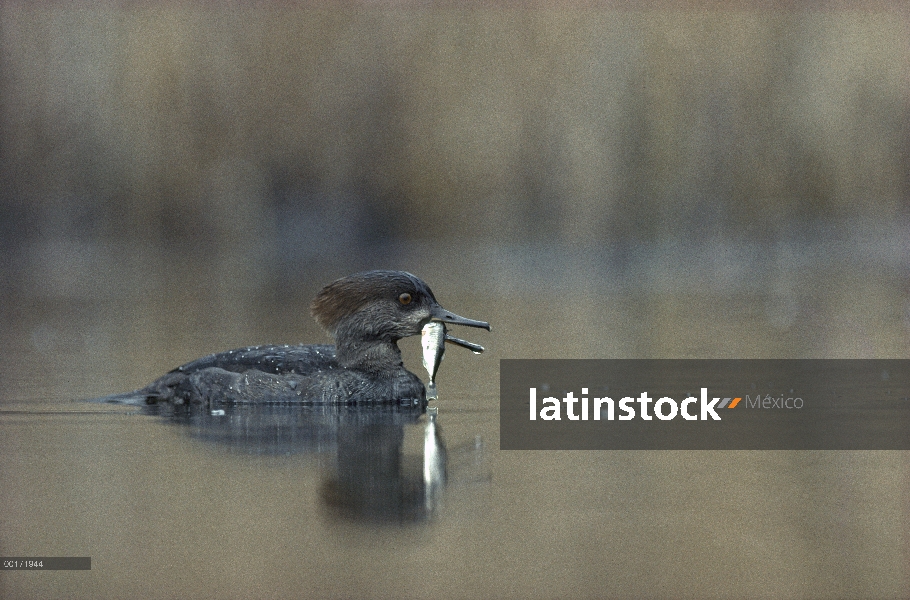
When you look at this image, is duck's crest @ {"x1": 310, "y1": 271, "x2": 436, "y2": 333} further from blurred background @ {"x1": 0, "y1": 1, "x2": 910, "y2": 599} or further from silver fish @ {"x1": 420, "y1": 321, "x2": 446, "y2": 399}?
blurred background @ {"x1": 0, "y1": 1, "x2": 910, "y2": 599}

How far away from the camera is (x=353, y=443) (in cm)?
854

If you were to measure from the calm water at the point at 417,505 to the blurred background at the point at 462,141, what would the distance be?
15362mm

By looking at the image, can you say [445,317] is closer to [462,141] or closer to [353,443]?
[353,443]

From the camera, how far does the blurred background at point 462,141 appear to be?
26750mm

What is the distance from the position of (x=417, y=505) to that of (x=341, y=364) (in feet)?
11.6

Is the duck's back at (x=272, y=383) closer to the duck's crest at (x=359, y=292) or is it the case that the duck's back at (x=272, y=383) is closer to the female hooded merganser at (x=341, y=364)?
the female hooded merganser at (x=341, y=364)

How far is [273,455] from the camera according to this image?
8.13m

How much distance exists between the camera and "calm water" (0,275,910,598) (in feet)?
19.3

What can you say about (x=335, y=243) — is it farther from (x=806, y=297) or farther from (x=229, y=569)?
(x=229, y=569)

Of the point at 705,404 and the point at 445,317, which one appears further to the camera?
the point at 445,317

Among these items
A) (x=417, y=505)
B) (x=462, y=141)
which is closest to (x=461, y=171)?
(x=462, y=141)

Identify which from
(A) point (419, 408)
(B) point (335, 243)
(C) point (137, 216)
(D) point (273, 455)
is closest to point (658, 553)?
(D) point (273, 455)

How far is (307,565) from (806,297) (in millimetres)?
14335

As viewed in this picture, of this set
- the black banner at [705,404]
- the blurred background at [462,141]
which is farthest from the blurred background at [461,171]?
the black banner at [705,404]
